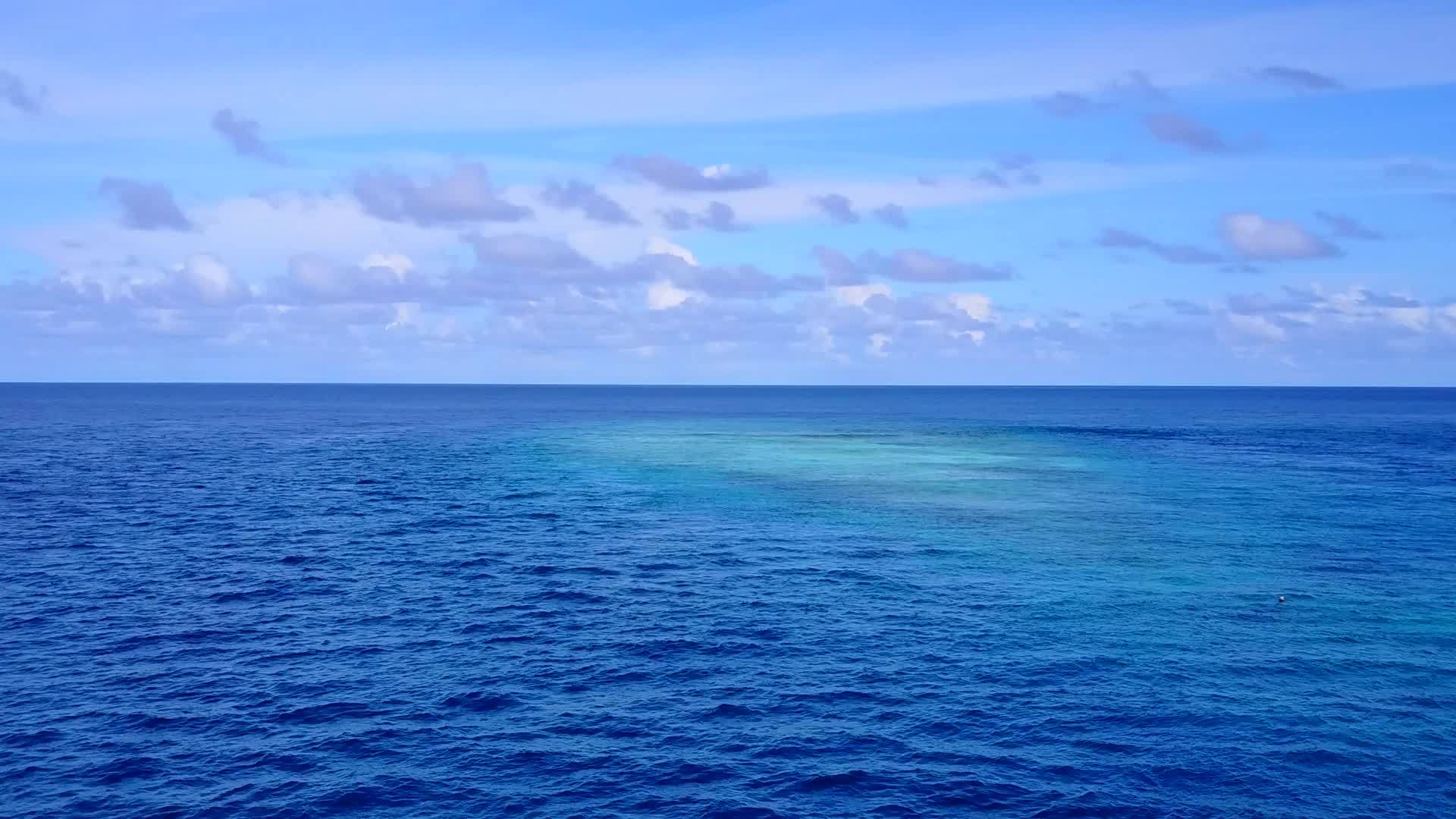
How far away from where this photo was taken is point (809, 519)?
320 ft

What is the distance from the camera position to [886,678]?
167ft

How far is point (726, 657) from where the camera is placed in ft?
179

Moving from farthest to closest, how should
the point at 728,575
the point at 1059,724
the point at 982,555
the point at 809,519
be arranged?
the point at 809,519
the point at 982,555
the point at 728,575
the point at 1059,724

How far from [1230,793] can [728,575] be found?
3904cm

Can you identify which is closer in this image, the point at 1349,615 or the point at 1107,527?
the point at 1349,615

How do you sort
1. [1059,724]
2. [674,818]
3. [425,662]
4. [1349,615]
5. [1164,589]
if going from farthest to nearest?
[1164,589]
[1349,615]
[425,662]
[1059,724]
[674,818]

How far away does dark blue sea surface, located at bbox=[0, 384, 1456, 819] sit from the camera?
130ft

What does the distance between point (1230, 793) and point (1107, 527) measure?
54.5 m

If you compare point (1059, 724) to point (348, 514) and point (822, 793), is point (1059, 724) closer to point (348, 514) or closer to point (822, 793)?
point (822, 793)

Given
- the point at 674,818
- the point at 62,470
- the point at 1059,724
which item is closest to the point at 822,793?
the point at 674,818

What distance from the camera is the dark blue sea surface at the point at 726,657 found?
39.6 metres

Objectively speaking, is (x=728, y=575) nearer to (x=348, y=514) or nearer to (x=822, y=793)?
(x=822, y=793)

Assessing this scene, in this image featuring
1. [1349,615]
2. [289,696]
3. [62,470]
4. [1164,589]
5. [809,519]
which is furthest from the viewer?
[62,470]

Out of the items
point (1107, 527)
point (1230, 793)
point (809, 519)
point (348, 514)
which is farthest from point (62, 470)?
point (1230, 793)
